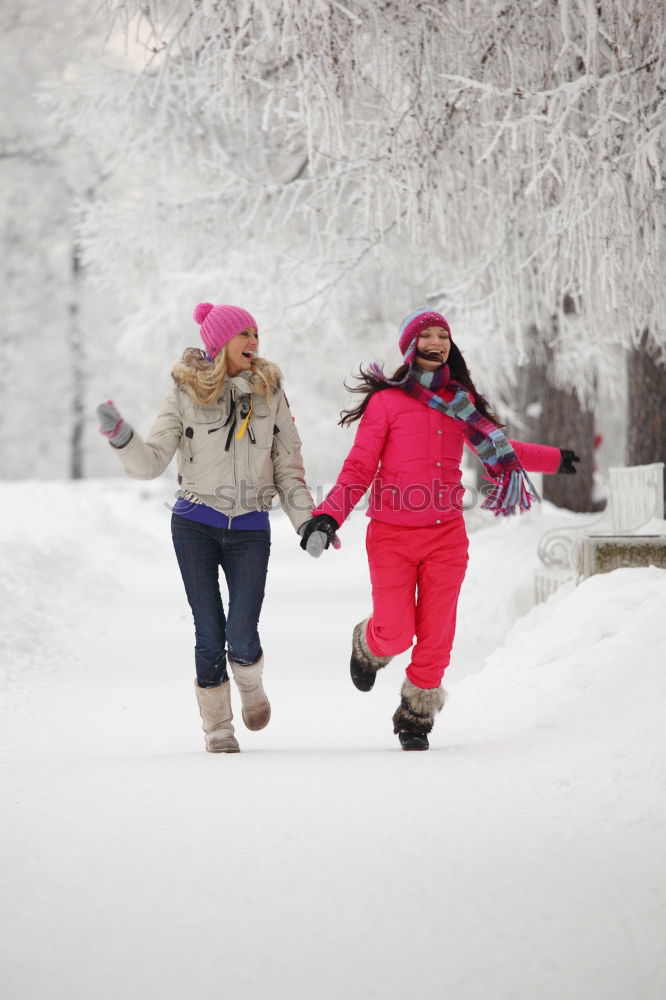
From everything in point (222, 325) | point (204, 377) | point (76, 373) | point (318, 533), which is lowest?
point (318, 533)

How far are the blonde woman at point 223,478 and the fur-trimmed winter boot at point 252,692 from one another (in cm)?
1

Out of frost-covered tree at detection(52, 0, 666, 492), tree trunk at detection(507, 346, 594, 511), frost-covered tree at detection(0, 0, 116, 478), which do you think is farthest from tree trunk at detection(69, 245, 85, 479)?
frost-covered tree at detection(52, 0, 666, 492)

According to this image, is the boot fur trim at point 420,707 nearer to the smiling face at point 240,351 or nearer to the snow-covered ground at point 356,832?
the snow-covered ground at point 356,832

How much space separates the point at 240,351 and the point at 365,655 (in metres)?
1.50

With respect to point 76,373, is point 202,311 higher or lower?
lower

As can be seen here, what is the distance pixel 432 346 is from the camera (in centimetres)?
451

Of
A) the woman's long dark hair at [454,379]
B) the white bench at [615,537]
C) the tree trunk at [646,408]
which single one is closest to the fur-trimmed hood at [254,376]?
the woman's long dark hair at [454,379]

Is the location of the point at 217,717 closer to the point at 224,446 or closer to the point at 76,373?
the point at 224,446

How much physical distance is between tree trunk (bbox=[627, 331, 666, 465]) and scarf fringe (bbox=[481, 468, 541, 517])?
5.13 m

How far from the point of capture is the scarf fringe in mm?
4672

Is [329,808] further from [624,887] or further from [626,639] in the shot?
[626,639]

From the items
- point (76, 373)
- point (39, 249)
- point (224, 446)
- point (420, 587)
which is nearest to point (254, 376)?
point (224, 446)

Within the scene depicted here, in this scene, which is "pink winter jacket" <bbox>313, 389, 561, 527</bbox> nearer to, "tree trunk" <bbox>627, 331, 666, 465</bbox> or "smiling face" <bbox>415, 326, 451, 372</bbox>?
"smiling face" <bbox>415, 326, 451, 372</bbox>

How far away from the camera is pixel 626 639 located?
4.75 metres
